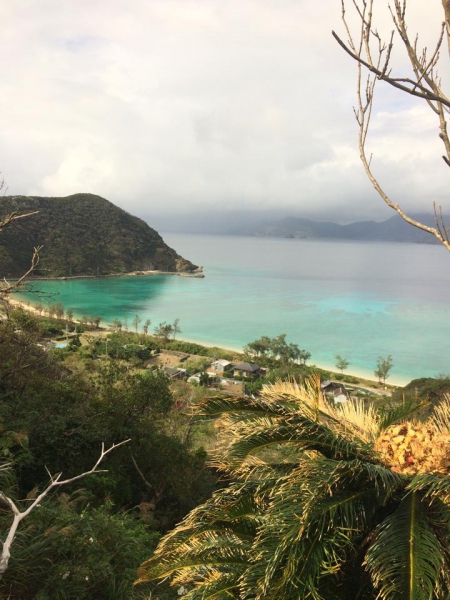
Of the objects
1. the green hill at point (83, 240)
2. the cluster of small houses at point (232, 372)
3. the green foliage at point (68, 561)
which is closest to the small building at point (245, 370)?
the cluster of small houses at point (232, 372)

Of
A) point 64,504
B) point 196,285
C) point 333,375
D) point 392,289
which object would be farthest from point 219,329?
point 392,289

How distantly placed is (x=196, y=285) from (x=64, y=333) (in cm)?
4924

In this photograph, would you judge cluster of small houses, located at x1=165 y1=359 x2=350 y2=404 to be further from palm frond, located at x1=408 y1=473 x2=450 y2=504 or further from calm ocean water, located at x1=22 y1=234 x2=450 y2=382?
palm frond, located at x1=408 y1=473 x2=450 y2=504

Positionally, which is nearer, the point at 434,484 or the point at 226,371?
the point at 434,484

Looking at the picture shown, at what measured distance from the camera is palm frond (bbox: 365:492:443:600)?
1.95m

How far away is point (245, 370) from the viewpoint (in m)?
35.2

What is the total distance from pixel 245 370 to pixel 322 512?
33.4 metres

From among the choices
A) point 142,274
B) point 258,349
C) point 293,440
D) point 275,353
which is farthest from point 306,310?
point 293,440

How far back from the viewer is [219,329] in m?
52.7

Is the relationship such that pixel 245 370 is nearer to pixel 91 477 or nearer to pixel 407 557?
pixel 91 477

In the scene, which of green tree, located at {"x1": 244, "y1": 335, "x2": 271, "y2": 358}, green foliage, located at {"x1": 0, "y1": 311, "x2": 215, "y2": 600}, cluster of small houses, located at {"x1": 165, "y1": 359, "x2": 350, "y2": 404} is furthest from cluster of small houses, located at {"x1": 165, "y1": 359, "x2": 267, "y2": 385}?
green foliage, located at {"x1": 0, "y1": 311, "x2": 215, "y2": 600}

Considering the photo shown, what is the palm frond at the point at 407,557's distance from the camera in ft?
6.41

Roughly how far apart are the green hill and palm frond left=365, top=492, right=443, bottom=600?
7750 centimetres

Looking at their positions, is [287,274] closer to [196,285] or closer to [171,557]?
[196,285]
